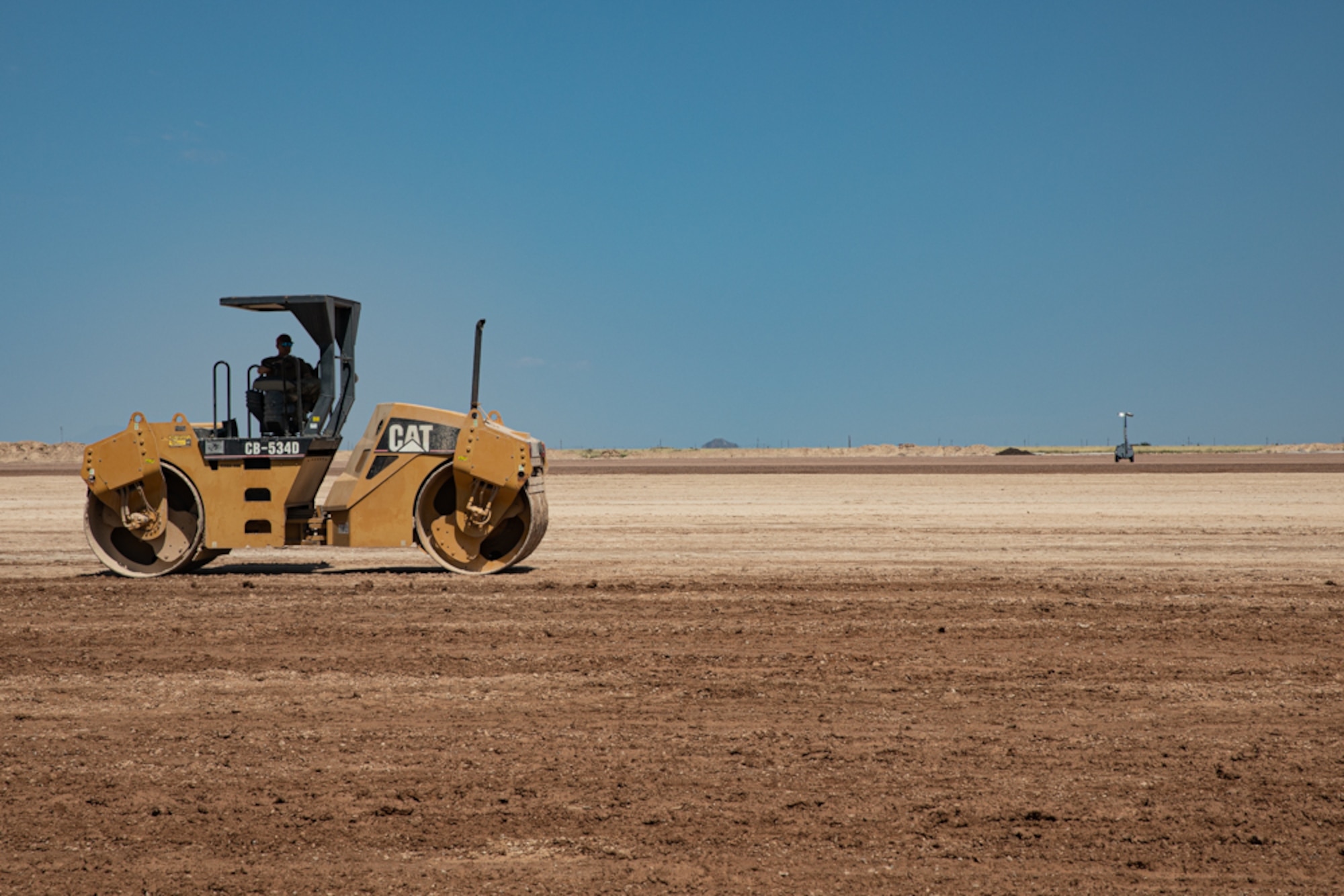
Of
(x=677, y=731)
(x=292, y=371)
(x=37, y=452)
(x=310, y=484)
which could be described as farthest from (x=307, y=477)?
(x=37, y=452)

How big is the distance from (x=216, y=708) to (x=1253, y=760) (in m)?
5.93

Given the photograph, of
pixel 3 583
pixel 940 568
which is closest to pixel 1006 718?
pixel 940 568

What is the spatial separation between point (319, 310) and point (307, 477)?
1903 millimetres

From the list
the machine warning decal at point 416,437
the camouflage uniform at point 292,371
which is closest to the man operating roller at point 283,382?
the camouflage uniform at point 292,371

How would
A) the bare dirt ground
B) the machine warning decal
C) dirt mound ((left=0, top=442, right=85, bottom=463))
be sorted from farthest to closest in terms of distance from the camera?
dirt mound ((left=0, top=442, right=85, bottom=463)), the machine warning decal, the bare dirt ground

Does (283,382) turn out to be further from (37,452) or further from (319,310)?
(37,452)

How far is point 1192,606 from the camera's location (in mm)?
10039

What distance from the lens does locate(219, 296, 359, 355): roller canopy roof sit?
12086mm

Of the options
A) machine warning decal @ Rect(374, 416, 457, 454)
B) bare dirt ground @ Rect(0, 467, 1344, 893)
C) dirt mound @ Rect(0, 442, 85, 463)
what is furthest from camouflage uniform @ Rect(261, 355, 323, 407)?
dirt mound @ Rect(0, 442, 85, 463)

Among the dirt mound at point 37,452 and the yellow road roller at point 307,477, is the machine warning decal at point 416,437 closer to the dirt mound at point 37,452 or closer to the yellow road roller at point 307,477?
the yellow road roller at point 307,477

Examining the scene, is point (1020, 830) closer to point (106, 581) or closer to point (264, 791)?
point (264, 791)

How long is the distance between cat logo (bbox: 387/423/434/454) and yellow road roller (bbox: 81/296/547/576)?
0.4 inches

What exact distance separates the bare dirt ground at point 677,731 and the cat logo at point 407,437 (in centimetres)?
152

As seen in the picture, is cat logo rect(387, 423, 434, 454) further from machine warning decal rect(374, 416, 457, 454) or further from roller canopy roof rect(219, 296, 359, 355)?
roller canopy roof rect(219, 296, 359, 355)
